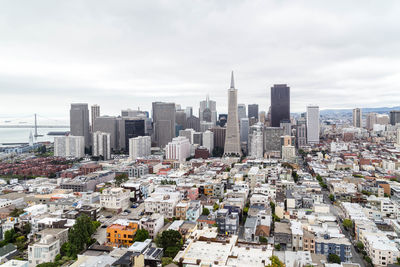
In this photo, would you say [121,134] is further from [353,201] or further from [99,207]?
[353,201]

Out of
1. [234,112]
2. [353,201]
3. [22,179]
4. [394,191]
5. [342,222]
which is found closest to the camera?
[342,222]

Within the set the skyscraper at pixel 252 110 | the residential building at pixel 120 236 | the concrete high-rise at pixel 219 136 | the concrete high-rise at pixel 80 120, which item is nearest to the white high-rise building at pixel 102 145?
the concrete high-rise at pixel 80 120

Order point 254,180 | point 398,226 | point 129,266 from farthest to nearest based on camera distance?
point 254,180 < point 398,226 < point 129,266

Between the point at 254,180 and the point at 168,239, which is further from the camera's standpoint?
the point at 254,180

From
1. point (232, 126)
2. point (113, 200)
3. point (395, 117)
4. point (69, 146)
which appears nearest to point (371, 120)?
point (395, 117)

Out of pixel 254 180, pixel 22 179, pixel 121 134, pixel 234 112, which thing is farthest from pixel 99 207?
pixel 121 134

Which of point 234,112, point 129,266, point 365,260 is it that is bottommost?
point 365,260

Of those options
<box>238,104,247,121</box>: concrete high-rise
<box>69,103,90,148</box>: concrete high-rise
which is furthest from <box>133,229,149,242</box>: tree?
<box>238,104,247,121</box>: concrete high-rise

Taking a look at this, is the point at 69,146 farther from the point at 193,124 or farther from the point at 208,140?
the point at 193,124
